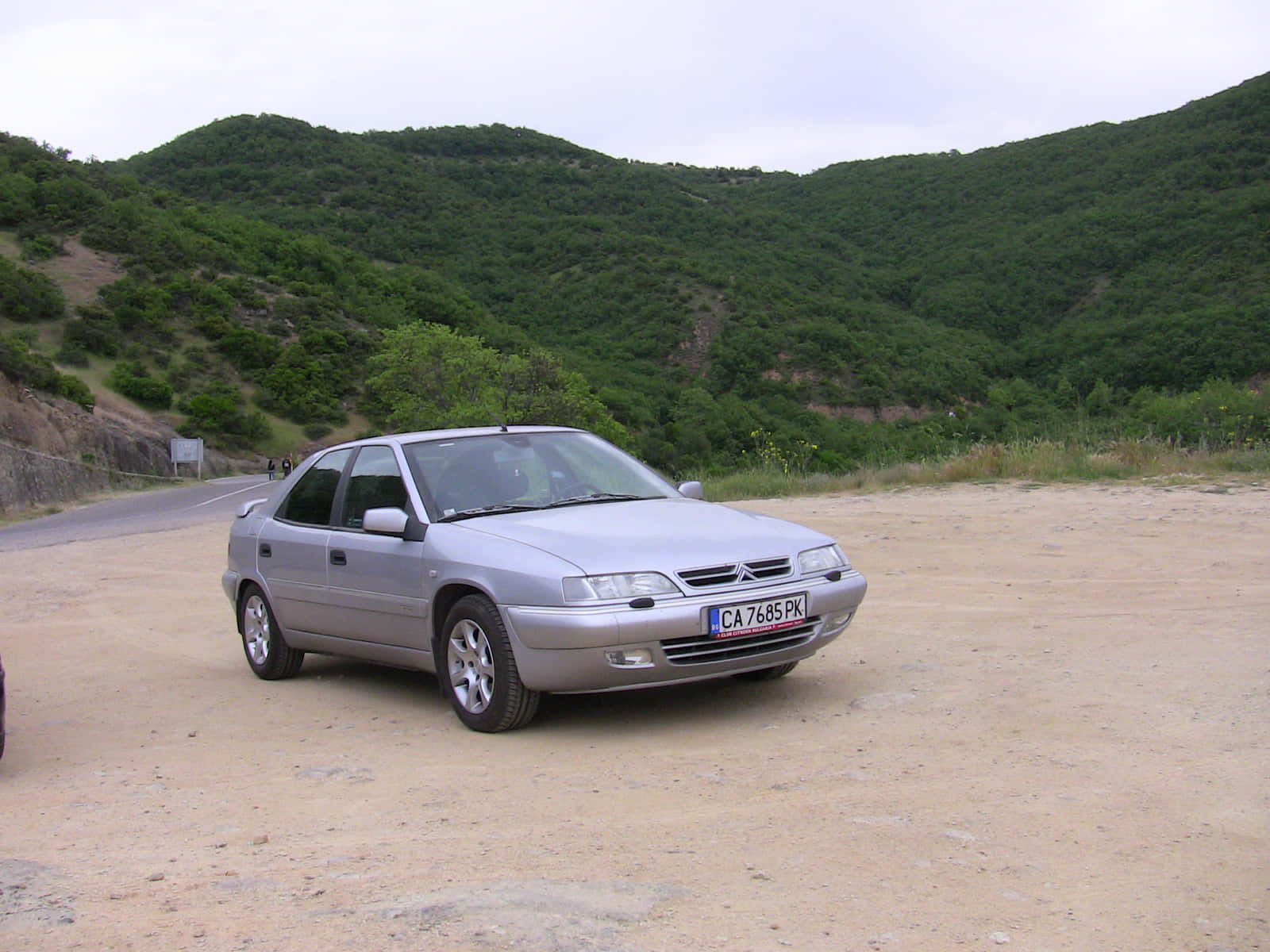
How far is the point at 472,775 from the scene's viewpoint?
16.9 feet

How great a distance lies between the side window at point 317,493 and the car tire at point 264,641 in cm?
60

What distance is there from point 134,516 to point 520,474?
25524 millimetres

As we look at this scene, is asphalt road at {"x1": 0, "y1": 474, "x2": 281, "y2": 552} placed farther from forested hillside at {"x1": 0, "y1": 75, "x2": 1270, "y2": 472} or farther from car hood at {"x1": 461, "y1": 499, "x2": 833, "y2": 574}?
car hood at {"x1": 461, "y1": 499, "x2": 833, "y2": 574}

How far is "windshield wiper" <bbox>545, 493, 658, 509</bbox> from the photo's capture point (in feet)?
22.1

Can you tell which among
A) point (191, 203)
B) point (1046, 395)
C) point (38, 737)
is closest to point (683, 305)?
point (1046, 395)

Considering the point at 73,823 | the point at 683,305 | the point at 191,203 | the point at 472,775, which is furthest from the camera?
the point at 191,203

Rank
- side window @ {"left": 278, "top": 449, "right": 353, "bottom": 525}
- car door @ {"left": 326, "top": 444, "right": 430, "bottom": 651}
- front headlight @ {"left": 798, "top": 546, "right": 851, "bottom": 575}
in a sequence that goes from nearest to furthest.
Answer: front headlight @ {"left": 798, "top": 546, "right": 851, "bottom": 575}
car door @ {"left": 326, "top": 444, "right": 430, "bottom": 651}
side window @ {"left": 278, "top": 449, "right": 353, "bottom": 525}

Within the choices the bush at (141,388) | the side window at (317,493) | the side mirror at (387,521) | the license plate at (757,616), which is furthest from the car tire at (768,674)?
the bush at (141,388)

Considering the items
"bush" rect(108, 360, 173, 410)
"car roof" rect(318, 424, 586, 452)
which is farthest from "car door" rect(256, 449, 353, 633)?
"bush" rect(108, 360, 173, 410)

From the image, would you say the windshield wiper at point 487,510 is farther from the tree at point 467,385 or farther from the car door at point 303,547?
the tree at point 467,385

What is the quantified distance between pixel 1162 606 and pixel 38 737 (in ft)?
22.2

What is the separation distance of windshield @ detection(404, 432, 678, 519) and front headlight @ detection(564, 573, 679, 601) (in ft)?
3.65

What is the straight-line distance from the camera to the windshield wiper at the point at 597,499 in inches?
266

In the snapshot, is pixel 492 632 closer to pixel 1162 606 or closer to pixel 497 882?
pixel 497 882
